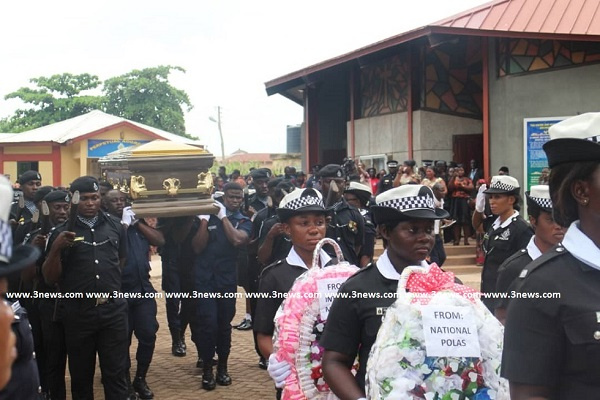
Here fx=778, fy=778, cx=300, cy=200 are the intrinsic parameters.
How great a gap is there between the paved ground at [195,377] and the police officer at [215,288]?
180mm

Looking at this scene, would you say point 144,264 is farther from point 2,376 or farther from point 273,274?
point 2,376

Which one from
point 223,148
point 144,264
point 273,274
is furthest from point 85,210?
point 223,148

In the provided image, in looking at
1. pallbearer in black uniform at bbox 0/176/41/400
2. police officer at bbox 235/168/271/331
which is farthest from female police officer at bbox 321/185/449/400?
police officer at bbox 235/168/271/331

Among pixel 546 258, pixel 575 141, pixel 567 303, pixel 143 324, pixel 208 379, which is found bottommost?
pixel 208 379

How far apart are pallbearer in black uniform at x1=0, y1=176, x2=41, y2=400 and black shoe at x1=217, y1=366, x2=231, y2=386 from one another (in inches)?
167

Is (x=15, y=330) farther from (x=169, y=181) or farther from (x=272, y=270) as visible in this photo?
(x=169, y=181)

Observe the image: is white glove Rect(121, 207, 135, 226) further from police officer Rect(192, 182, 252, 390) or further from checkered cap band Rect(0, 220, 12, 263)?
checkered cap band Rect(0, 220, 12, 263)

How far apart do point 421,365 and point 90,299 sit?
3701 millimetres

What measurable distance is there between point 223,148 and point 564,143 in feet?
182

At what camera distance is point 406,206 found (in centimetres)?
333

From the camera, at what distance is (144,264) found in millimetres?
7172

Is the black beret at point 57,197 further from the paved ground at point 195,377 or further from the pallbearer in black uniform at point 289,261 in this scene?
the pallbearer in black uniform at point 289,261

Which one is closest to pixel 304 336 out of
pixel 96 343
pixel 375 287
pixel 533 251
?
pixel 375 287

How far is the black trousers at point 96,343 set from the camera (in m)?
5.89
